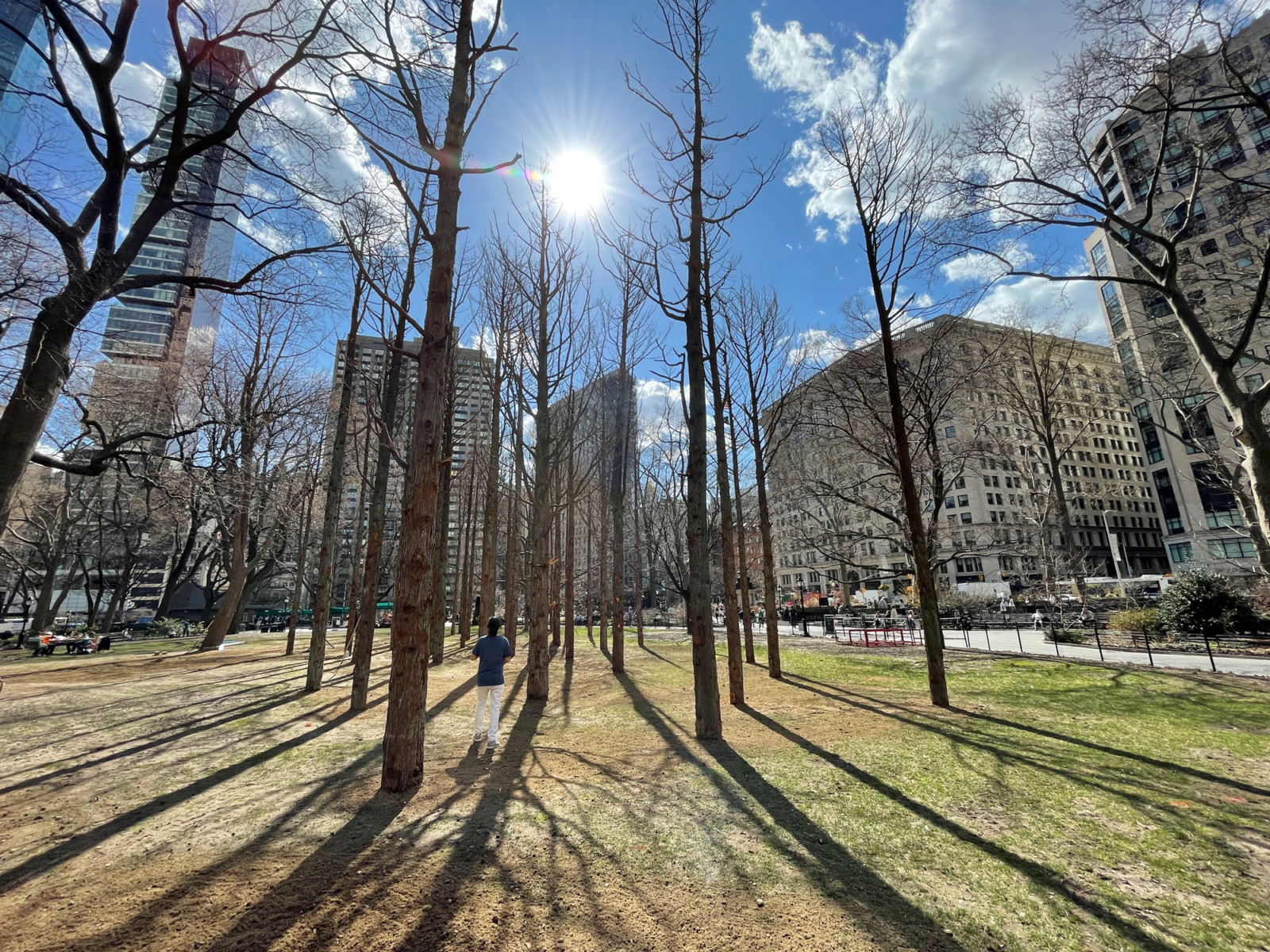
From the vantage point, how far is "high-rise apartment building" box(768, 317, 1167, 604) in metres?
14.4

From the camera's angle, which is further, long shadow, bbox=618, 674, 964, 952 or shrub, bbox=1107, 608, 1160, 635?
shrub, bbox=1107, 608, 1160, 635

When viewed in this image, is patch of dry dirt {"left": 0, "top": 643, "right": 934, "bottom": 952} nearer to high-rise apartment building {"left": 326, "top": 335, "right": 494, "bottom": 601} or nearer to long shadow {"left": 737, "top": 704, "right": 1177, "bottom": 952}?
long shadow {"left": 737, "top": 704, "right": 1177, "bottom": 952}

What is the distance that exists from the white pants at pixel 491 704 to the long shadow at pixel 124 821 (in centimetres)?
256

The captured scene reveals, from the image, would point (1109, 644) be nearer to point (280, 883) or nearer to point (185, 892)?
point (280, 883)


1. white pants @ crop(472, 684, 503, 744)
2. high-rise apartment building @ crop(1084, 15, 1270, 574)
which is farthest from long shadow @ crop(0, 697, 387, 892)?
high-rise apartment building @ crop(1084, 15, 1270, 574)

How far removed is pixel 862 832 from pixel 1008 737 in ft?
14.1

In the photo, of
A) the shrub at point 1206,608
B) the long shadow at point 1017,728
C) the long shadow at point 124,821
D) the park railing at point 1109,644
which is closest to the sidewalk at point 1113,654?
the park railing at point 1109,644

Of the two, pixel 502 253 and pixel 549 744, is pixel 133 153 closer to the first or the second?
pixel 502 253

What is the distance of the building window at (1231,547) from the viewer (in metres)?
42.0

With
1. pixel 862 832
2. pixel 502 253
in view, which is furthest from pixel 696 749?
pixel 502 253

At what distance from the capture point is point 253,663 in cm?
1691

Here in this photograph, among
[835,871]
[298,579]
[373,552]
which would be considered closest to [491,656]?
[373,552]

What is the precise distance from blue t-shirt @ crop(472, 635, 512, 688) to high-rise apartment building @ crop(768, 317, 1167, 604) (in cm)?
930

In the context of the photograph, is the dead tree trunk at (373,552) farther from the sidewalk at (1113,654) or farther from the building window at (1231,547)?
the building window at (1231,547)
